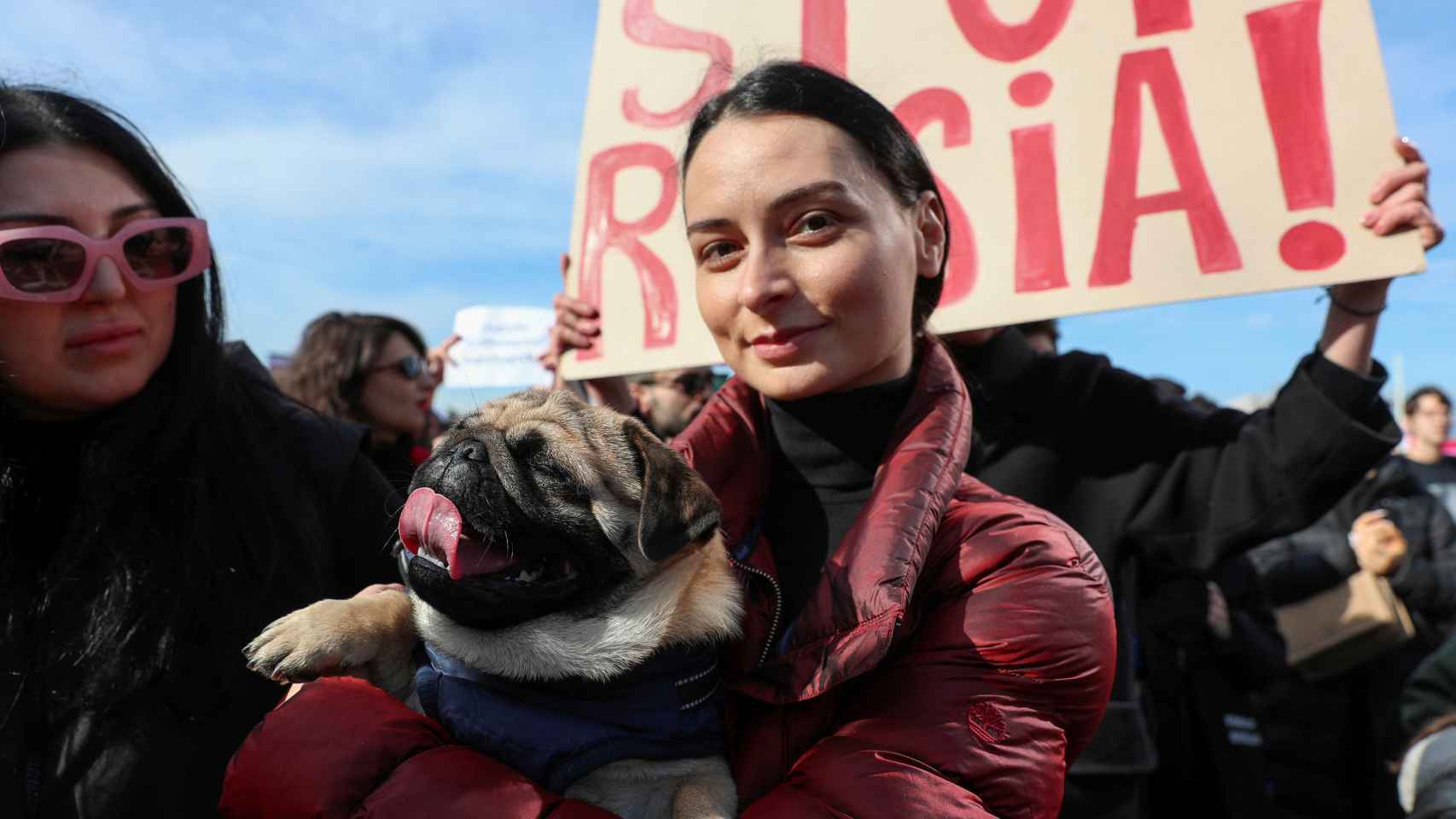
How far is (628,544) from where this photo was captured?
226cm

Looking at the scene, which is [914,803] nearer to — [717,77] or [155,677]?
[155,677]

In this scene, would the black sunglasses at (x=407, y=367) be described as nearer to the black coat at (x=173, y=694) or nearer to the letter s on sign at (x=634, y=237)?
the letter s on sign at (x=634, y=237)

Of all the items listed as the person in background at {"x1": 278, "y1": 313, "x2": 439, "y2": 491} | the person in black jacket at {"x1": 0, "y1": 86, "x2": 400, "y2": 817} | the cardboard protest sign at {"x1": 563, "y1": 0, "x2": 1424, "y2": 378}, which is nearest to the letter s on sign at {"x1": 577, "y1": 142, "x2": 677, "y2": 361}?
the cardboard protest sign at {"x1": 563, "y1": 0, "x2": 1424, "y2": 378}

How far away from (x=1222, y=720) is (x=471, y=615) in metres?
5.57

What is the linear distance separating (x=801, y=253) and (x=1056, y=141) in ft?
5.20

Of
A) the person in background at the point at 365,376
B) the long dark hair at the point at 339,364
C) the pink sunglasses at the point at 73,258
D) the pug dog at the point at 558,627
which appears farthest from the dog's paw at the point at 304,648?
the long dark hair at the point at 339,364

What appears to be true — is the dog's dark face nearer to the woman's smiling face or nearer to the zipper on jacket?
the zipper on jacket

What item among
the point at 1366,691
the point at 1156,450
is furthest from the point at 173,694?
the point at 1366,691

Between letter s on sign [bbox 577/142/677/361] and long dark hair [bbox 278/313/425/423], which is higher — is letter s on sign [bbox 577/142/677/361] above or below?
above

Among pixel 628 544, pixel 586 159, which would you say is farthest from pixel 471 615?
pixel 586 159

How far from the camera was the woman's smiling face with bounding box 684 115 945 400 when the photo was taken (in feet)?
6.31

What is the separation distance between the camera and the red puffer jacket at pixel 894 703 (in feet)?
5.32

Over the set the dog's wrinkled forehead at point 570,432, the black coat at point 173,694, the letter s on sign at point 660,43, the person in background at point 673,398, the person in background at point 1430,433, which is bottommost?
the person in background at point 1430,433

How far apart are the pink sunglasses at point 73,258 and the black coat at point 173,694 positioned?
369 mm
